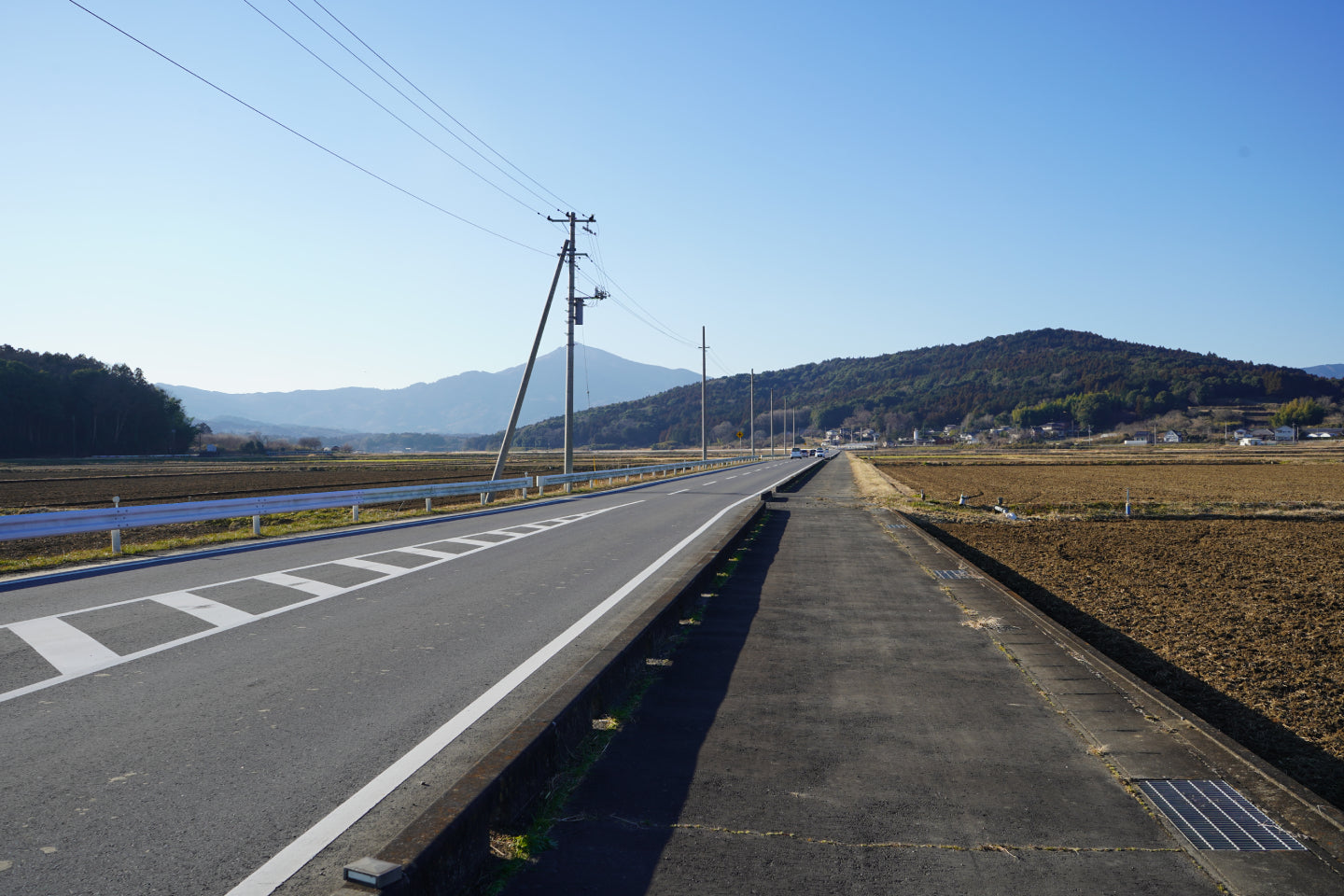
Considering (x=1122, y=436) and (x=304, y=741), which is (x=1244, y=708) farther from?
(x=1122, y=436)

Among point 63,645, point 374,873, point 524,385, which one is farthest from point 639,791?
point 524,385

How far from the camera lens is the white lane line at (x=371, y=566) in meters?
10.5

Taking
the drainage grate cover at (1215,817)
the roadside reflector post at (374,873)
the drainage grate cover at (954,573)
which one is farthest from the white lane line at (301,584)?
the drainage grate cover at (1215,817)

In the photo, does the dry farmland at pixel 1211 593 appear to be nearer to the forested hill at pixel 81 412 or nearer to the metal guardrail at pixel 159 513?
the metal guardrail at pixel 159 513

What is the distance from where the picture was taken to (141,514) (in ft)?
43.7

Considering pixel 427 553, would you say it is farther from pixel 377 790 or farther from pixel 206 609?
pixel 377 790

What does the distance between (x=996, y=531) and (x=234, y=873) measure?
18.4 metres

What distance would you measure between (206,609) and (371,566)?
3099 millimetres

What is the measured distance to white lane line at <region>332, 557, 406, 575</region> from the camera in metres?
10.5

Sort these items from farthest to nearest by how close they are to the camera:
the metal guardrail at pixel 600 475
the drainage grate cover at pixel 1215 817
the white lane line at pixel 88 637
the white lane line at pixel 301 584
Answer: the metal guardrail at pixel 600 475 < the white lane line at pixel 301 584 < the white lane line at pixel 88 637 < the drainage grate cover at pixel 1215 817

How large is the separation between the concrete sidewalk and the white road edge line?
2.78 feet

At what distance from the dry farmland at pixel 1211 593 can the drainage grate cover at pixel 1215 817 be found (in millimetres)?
1269

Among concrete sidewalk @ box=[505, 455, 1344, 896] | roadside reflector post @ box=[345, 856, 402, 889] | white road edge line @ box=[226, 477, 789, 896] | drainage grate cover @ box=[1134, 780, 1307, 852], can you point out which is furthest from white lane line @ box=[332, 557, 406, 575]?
drainage grate cover @ box=[1134, 780, 1307, 852]

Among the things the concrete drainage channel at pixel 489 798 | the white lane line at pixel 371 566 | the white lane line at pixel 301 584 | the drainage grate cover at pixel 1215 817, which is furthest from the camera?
the white lane line at pixel 371 566
